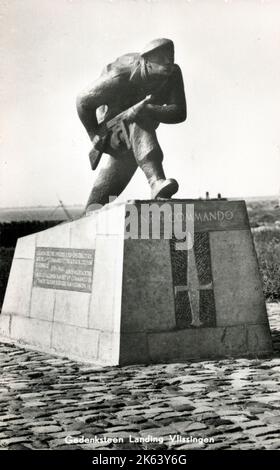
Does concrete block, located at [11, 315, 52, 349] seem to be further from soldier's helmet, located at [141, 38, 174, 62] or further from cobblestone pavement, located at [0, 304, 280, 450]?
soldier's helmet, located at [141, 38, 174, 62]

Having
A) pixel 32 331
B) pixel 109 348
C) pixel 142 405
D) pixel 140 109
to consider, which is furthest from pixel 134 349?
pixel 140 109

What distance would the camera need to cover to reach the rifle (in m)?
8.06

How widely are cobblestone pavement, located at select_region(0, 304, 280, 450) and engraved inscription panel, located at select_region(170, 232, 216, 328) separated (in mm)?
545

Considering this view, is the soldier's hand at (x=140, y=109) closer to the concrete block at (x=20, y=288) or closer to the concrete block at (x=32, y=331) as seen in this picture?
the concrete block at (x=20, y=288)

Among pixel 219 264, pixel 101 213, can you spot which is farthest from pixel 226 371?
pixel 101 213

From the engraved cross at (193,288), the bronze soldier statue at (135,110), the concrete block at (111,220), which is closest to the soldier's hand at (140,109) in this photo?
the bronze soldier statue at (135,110)

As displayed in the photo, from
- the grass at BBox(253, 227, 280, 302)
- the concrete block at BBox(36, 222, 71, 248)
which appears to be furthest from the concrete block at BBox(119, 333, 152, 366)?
the grass at BBox(253, 227, 280, 302)

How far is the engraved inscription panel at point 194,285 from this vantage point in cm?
739

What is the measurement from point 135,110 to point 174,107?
416 millimetres

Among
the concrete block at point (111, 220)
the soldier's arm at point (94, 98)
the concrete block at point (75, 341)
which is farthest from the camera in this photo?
the soldier's arm at point (94, 98)

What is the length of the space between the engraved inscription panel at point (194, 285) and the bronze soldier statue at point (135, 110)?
0.63 meters

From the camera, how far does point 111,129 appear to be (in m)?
8.46

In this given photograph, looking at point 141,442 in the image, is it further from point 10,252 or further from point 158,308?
point 10,252

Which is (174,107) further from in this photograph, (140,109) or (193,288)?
(193,288)
